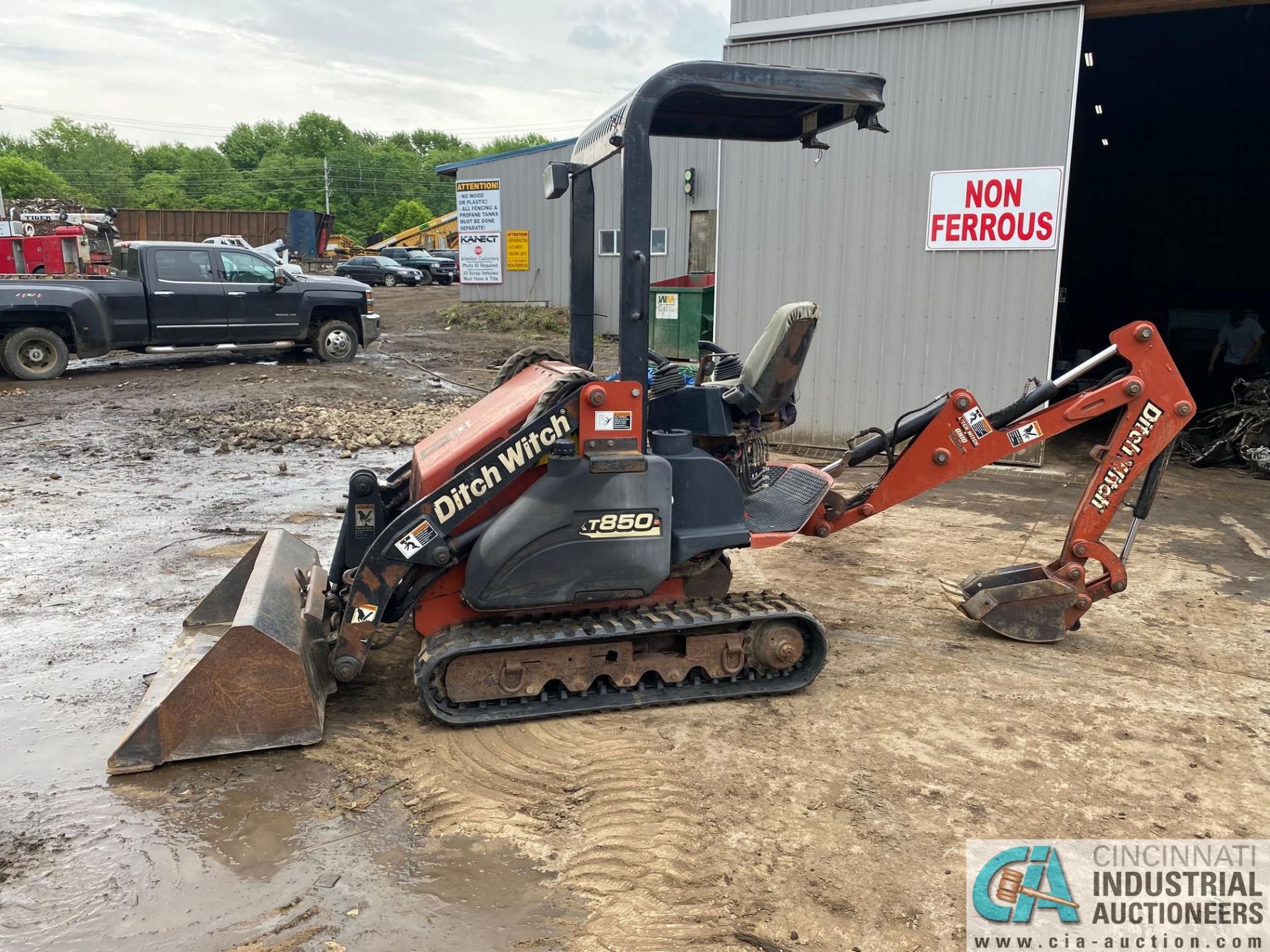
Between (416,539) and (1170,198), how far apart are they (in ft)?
73.9

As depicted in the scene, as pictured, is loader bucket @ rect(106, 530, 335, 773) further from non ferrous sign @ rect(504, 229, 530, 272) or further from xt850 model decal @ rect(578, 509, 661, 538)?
non ferrous sign @ rect(504, 229, 530, 272)

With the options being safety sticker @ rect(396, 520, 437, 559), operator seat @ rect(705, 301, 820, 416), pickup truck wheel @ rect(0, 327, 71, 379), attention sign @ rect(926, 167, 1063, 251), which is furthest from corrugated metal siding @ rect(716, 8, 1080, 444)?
pickup truck wheel @ rect(0, 327, 71, 379)

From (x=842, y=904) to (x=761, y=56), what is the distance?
9.46 metres

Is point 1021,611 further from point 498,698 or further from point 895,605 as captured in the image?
point 498,698

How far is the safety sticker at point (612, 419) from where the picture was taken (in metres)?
4.01

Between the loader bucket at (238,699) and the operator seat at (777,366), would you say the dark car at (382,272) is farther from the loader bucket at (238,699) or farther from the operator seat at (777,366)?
the loader bucket at (238,699)

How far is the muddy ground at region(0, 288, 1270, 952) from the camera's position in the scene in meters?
2.93

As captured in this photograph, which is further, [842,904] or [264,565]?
[264,565]

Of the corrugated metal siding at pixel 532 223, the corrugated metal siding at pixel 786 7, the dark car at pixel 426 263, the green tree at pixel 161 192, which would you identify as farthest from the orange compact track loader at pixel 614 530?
the green tree at pixel 161 192

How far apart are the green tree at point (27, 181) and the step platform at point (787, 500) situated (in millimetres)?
74867

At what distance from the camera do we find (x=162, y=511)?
7625mm

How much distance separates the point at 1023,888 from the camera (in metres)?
3.05

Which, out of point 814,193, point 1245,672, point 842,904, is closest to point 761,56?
point 814,193

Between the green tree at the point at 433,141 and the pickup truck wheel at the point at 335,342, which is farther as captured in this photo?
the green tree at the point at 433,141
